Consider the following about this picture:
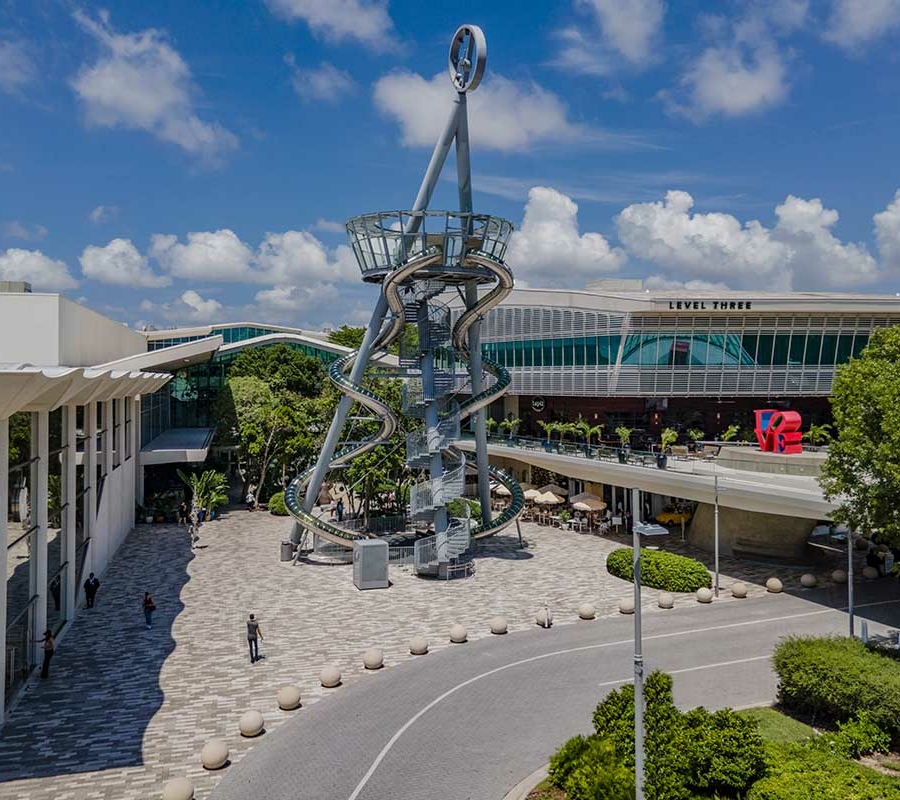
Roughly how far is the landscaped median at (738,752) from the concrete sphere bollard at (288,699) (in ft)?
22.2

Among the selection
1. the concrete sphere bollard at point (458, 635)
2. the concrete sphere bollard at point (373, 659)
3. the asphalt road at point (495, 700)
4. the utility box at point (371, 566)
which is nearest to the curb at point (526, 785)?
the asphalt road at point (495, 700)

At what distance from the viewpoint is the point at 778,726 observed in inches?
688

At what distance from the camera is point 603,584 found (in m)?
31.1

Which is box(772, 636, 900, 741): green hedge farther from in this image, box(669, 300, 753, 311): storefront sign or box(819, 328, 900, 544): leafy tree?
box(669, 300, 753, 311): storefront sign

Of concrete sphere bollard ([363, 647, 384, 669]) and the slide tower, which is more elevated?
the slide tower

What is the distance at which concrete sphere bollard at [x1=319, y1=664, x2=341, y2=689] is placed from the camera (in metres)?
20.0

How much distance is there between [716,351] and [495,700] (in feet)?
126

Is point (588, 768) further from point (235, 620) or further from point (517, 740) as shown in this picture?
point (235, 620)

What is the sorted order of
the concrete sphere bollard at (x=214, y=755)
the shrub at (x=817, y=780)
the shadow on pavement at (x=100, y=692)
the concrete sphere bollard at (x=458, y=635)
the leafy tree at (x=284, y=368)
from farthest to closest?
the leafy tree at (x=284, y=368)
the concrete sphere bollard at (x=458, y=635)
the shadow on pavement at (x=100, y=692)
the concrete sphere bollard at (x=214, y=755)
the shrub at (x=817, y=780)

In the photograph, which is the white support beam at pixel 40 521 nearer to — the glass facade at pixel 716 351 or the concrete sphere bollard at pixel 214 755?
the concrete sphere bollard at pixel 214 755

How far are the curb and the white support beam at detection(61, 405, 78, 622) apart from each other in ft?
55.1

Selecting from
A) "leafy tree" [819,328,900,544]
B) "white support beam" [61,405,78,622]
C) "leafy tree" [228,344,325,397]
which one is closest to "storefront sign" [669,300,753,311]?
"leafy tree" [819,328,900,544]

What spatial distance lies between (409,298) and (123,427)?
15369 millimetres

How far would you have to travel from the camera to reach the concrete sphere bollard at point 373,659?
21.4 metres
